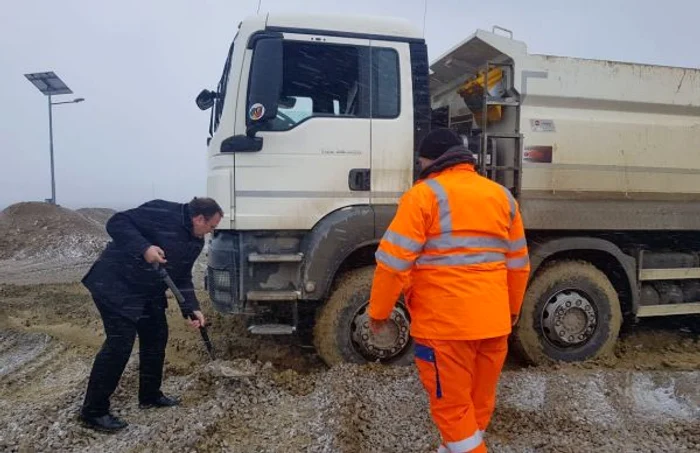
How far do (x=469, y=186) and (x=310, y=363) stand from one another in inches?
107

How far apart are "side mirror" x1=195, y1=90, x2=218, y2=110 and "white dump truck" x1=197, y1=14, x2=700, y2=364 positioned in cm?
2

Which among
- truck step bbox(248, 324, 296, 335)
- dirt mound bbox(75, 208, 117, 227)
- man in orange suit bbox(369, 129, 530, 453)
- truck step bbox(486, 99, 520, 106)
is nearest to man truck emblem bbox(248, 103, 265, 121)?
truck step bbox(248, 324, 296, 335)

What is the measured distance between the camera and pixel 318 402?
12.6ft

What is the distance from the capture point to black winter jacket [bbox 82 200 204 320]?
12.0ft

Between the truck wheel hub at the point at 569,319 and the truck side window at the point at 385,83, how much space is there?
2.13 meters

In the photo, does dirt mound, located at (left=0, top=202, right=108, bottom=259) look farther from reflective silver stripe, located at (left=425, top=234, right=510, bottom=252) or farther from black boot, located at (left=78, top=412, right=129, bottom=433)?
reflective silver stripe, located at (left=425, top=234, right=510, bottom=252)

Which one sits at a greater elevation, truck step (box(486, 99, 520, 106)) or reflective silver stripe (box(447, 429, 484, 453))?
truck step (box(486, 99, 520, 106))

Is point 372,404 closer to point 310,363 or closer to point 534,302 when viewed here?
point 310,363

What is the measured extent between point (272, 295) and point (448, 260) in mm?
1978

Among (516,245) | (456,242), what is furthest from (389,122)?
(456,242)

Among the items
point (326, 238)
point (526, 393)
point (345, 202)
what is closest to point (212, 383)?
point (326, 238)

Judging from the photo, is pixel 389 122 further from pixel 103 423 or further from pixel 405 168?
pixel 103 423

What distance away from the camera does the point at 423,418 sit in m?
3.71

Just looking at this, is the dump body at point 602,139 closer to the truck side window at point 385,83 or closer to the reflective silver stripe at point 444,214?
the truck side window at point 385,83
